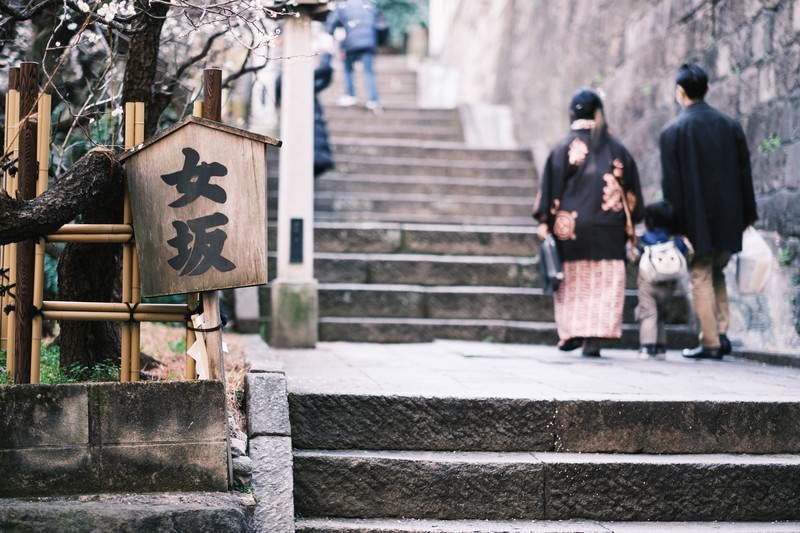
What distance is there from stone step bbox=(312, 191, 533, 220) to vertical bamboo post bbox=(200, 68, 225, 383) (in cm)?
663

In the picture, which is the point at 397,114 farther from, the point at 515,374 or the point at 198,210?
the point at 198,210

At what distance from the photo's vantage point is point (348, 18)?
47.3ft

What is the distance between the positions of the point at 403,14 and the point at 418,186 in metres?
14.6

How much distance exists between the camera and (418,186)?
1120 centimetres

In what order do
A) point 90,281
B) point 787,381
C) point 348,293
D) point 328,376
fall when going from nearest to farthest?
1. point 90,281
2. point 328,376
3. point 787,381
4. point 348,293

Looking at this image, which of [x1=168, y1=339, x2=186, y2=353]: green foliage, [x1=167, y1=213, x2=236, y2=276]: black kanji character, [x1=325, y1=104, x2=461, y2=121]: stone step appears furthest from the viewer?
[x1=325, y1=104, x2=461, y2=121]: stone step

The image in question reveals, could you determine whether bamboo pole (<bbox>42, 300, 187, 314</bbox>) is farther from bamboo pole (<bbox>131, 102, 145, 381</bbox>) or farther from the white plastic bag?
the white plastic bag

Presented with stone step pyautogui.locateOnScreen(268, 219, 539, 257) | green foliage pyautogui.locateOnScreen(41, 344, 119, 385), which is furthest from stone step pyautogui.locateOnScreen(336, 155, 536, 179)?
green foliage pyautogui.locateOnScreen(41, 344, 119, 385)

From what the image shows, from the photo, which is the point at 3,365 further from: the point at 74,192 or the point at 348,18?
the point at 348,18

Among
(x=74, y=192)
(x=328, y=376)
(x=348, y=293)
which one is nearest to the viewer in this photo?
(x=74, y=192)

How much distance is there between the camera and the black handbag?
7.45 meters

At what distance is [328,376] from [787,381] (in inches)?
108

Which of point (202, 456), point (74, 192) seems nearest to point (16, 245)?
point (74, 192)

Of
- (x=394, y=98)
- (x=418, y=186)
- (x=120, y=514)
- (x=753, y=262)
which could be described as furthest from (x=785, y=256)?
(x=394, y=98)
